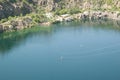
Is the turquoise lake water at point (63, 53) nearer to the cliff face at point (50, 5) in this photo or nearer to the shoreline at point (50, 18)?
the shoreline at point (50, 18)

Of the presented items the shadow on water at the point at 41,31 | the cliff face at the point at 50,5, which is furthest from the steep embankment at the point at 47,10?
the shadow on water at the point at 41,31

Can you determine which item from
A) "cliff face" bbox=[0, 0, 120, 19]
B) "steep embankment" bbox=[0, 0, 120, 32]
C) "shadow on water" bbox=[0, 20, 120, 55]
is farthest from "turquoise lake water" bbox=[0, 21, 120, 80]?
"cliff face" bbox=[0, 0, 120, 19]

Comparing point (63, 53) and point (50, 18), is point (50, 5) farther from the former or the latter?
point (63, 53)

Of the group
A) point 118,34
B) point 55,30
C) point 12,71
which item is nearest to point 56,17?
point 55,30

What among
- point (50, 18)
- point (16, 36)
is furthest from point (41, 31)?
point (50, 18)

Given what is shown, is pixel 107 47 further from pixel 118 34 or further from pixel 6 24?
pixel 6 24
